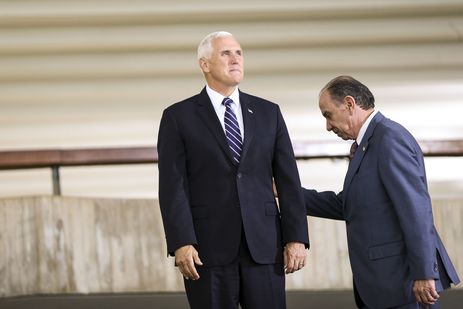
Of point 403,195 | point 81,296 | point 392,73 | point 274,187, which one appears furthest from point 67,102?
point 403,195

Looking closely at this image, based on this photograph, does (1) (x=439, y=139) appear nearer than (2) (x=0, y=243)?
No

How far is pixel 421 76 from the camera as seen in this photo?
16.5 feet

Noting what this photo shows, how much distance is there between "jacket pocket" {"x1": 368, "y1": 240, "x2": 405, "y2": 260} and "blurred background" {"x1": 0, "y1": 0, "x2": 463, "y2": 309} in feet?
5.82

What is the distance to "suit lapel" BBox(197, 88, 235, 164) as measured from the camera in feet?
10.7

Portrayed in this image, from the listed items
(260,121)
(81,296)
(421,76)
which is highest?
(421,76)

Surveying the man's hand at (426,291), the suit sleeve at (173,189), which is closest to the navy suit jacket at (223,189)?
the suit sleeve at (173,189)

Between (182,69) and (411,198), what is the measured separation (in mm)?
2068

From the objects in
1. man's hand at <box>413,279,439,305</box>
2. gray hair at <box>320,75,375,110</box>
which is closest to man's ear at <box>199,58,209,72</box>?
gray hair at <box>320,75,375,110</box>

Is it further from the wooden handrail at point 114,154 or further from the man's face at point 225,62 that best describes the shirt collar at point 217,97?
the wooden handrail at point 114,154

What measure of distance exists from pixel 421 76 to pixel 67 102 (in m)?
1.58

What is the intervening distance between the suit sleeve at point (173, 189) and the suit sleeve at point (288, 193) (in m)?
0.28

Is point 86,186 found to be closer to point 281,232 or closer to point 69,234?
point 69,234

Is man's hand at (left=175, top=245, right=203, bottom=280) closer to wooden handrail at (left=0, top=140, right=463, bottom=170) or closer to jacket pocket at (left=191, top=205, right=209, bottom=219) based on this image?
jacket pocket at (left=191, top=205, right=209, bottom=219)

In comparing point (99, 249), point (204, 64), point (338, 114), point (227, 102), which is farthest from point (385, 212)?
point (99, 249)
